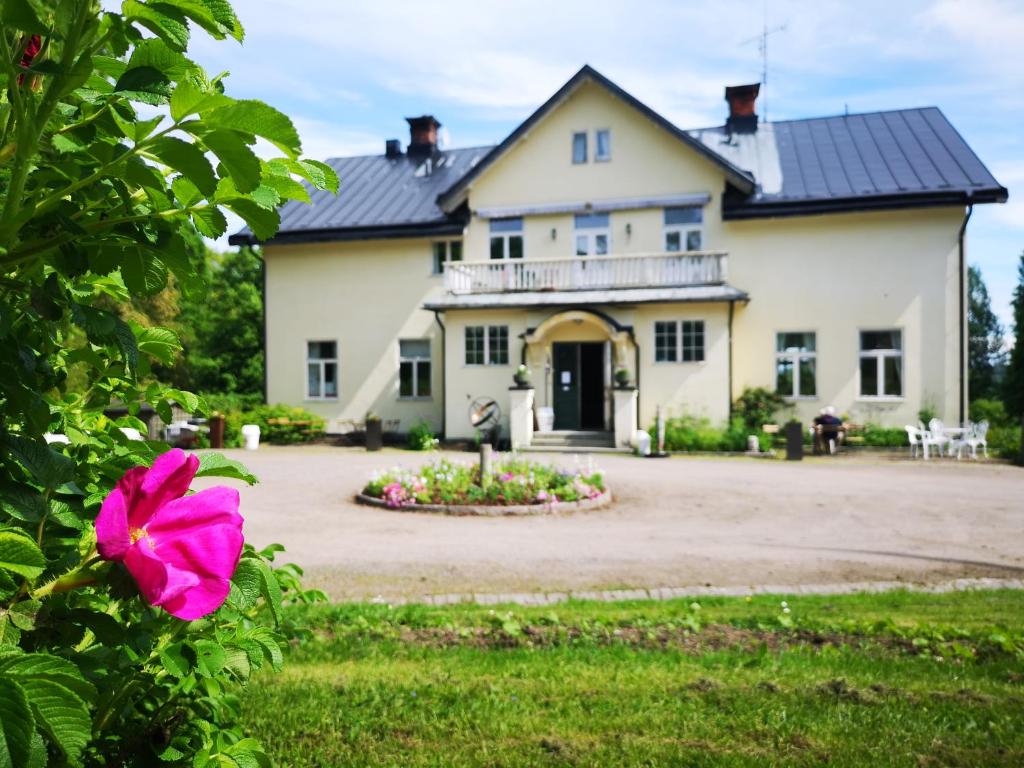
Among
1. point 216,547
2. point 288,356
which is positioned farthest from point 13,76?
point 288,356

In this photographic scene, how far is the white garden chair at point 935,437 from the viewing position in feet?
65.7

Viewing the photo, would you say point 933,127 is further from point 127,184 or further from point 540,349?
point 127,184

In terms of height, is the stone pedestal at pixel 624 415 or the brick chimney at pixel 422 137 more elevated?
the brick chimney at pixel 422 137

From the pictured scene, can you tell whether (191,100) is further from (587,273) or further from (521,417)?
(587,273)

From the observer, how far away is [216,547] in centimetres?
98

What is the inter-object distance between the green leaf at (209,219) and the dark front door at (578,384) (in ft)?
74.6

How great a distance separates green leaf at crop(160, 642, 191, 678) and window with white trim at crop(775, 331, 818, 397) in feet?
76.2

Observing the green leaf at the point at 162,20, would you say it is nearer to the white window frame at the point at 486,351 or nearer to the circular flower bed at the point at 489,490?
the circular flower bed at the point at 489,490

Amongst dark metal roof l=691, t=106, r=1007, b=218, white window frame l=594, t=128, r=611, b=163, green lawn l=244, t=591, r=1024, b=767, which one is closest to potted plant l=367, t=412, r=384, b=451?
white window frame l=594, t=128, r=611, b=163

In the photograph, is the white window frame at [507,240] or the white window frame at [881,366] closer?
the white window frame at [881,366]

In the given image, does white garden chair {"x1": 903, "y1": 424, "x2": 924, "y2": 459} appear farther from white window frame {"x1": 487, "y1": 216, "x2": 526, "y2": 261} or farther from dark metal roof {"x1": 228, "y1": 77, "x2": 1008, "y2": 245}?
white window frame {"x1": 487, "y1": 216, "x2": 526, "y2": 261}

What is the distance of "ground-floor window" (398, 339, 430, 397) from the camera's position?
85.8ft

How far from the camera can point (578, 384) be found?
24094mm

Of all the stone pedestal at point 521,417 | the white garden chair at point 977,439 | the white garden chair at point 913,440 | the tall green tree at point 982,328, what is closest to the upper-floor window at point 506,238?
the stone pedestal at point 521,417
